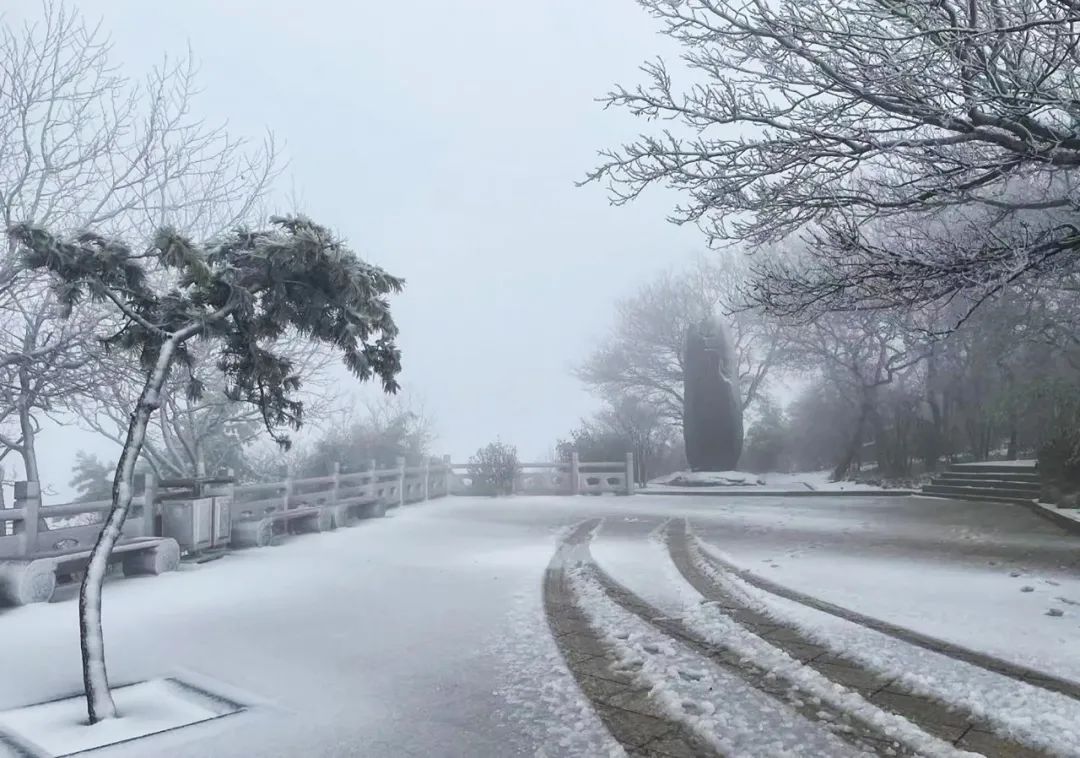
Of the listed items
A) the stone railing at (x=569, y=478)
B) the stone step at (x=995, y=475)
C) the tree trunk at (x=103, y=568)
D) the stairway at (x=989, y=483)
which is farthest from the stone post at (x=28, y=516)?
the stone step at (x=995, y=475)

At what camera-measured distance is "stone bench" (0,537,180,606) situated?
272 inches

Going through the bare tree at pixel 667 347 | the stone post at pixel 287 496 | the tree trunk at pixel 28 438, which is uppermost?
the bare tree at pixel 667 347

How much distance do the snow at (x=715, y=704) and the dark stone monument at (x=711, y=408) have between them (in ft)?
54.8

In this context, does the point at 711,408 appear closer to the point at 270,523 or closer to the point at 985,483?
the point at 985,483

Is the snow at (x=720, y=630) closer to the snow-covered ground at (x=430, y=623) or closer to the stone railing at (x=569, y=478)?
the snow-covered ground at (x=430, y=623)

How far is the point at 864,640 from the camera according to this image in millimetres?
5141

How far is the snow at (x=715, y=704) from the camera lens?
349 centimetres

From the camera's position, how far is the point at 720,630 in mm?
5527

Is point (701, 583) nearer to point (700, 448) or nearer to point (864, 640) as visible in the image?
point (864, 640)

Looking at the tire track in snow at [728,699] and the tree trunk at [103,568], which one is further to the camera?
the tree trunk at [103,568]

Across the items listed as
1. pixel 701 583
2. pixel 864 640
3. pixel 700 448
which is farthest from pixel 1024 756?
pixel 700 448

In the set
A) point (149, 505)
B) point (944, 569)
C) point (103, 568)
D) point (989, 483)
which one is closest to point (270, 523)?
point (149, 505)

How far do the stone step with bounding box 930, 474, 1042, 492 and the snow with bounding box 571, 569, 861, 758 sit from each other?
463 inches

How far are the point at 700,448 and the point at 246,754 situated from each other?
19411 mm
